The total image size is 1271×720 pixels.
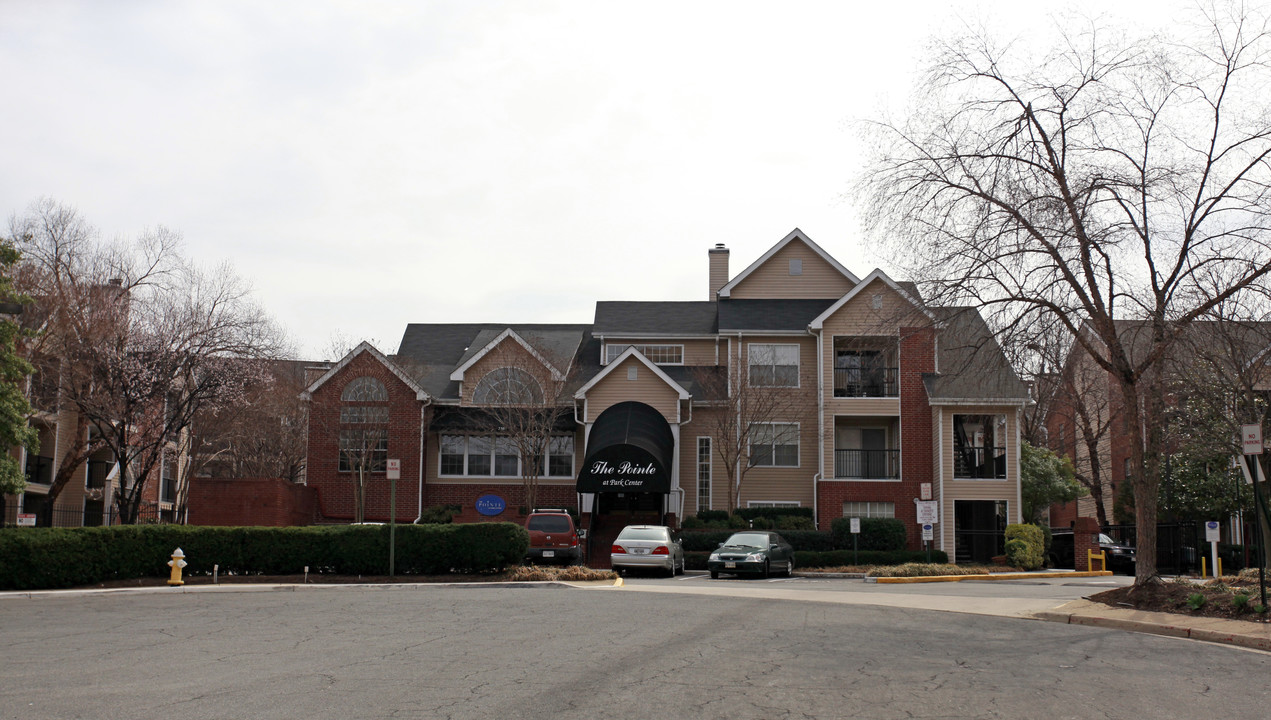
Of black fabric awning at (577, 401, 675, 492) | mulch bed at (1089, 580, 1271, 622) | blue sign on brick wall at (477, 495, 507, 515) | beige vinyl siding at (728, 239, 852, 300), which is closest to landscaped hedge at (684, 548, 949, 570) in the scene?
black fabric awning at (577, 401, 675, 492)

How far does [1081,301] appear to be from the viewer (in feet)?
60.1

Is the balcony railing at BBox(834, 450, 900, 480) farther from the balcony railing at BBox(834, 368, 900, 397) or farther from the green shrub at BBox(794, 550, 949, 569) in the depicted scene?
the green shrub at BBox(794, 550, 949, 569)

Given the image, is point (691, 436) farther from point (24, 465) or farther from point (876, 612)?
point (24, 465)

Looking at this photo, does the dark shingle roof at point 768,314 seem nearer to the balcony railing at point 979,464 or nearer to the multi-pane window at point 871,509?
the multi-pane window at point 871,509

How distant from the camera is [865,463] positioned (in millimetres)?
38281

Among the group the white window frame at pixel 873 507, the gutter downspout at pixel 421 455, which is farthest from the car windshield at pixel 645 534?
the gutter downspout at pixel 421 455

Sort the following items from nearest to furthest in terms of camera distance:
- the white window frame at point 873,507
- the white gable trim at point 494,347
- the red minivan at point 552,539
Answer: the red minivan at point 552,539 < the white window frame at point 873,507 < the white gable trim at point 494,347

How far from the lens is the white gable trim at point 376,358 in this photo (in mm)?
36594

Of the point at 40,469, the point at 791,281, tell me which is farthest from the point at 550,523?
the point at 40,469

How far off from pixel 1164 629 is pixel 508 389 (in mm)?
24621

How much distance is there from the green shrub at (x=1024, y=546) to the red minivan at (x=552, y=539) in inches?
558

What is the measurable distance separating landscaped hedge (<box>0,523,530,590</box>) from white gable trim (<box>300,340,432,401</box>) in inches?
542

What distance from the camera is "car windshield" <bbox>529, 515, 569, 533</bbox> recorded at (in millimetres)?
27781

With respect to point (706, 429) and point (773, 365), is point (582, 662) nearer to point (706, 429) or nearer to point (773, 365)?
point (706, 429)
